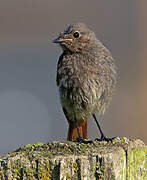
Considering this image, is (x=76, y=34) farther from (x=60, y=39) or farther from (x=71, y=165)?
(x=71, y=165)

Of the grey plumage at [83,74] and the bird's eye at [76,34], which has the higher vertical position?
the bird's eye at [76,34]

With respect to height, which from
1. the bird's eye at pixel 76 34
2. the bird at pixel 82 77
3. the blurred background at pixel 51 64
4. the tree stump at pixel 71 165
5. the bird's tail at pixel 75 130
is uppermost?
the blurred background at pixel 51 64

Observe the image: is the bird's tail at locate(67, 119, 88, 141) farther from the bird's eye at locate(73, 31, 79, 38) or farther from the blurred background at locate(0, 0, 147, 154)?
the blurred background at locate(0, 0, 147, 154)

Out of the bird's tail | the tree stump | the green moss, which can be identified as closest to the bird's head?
the bird's tail

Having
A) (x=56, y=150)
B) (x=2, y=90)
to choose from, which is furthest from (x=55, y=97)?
(x=56, y=150)

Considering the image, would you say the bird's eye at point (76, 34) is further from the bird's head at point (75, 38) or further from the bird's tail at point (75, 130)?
the bird's tail at point (75, 130)

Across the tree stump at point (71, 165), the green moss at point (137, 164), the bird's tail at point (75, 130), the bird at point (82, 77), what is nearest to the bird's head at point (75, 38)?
the bird at point (82, 77)
